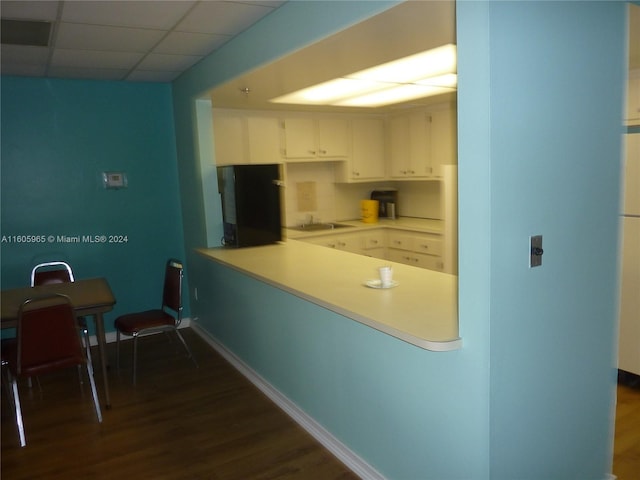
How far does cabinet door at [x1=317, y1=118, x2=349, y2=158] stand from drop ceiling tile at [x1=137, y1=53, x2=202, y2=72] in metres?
1.86

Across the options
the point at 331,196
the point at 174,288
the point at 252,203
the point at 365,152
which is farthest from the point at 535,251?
the point at 331,196

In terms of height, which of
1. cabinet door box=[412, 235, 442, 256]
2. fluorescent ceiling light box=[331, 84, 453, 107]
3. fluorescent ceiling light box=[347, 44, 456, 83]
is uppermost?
fluorescent ceiling light box=[331, 84, 453, 107]

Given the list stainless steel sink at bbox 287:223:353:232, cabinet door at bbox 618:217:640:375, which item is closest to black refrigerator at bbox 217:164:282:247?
stainless steel sink at bbox 287:223:353:232

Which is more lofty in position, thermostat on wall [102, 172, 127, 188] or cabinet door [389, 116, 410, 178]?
cabinet door [389, 116, 410, 178]

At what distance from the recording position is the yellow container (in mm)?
5773

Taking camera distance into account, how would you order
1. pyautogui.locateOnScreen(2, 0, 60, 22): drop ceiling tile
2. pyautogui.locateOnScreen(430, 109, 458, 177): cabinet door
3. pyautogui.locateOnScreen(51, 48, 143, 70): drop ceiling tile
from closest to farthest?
pyautogui.locateOnScreen(2, 0, 60, 22): drop ceiling tile < pyautogui.locateOnScreen(51, 48, 143, 70): drop ceiling tile < pyautogui.locateOnScreen(430, 109, 458, 177): cabinet door

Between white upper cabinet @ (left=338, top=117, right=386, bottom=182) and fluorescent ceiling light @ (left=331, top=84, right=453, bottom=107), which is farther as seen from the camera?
white upper cabinet @ (left=338, top=117, right=386, bottom=182)

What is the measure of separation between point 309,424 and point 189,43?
2.58 meters

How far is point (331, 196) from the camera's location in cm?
595

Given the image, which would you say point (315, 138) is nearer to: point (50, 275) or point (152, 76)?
point (152, 76)

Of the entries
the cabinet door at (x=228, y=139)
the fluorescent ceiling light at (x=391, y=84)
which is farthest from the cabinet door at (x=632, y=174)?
the cabinet door at (x=228, y=139)

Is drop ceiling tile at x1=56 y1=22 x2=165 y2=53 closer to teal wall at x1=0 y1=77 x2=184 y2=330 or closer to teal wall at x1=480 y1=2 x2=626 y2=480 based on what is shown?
teal wall at x1=0 y1=77 x2=184 y2=330

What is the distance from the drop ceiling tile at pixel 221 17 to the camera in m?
2.53

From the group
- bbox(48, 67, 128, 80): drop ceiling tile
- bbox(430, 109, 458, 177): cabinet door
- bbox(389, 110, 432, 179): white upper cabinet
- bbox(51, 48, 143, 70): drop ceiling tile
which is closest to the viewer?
bbox(51, 48, 143, 70): drop ceiling tile
